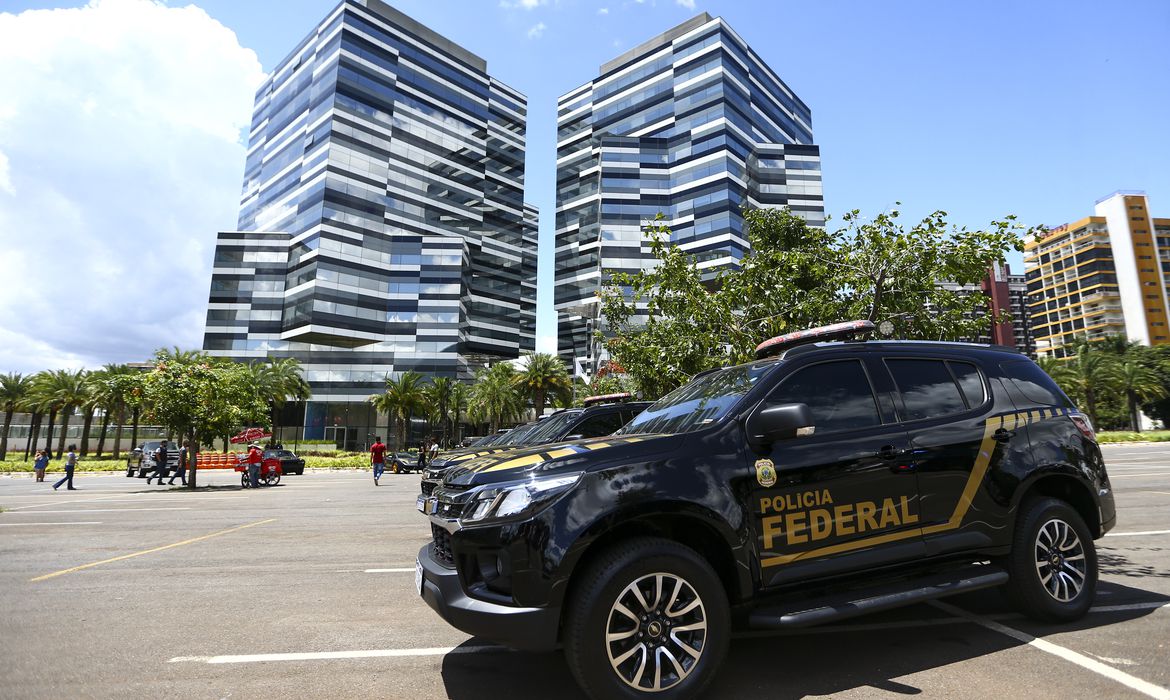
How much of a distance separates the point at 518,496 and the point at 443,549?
0.79m

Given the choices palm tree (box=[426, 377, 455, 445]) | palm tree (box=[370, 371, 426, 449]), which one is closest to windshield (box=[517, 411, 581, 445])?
palm tree (box=[370, 371, 426, 449])

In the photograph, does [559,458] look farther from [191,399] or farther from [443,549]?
[191,399]

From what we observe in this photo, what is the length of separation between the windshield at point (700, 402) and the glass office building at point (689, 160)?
6040 cm

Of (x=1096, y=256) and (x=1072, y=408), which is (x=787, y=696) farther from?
(x=1096, y=256)

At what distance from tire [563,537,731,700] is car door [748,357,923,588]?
459 mm

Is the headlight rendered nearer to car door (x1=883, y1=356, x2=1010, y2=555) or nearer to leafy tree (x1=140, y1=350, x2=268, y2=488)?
Answer: car door (x1=883, y1=356, x2=1010, y2=555)

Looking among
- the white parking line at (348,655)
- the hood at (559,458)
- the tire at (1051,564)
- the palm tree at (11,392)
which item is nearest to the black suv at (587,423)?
the white parking line at (348,655)

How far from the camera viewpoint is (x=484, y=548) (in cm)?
296

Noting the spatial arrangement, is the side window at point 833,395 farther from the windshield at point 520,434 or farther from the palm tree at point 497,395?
the palm tree at point 497,395

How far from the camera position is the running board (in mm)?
3115

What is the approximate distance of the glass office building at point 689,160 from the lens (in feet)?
244

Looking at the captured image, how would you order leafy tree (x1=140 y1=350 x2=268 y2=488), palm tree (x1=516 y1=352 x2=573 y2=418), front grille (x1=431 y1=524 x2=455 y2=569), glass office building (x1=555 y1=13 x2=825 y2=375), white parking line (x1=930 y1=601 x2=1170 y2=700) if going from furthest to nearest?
1. glass office building (x1=555 y1=13 x2=825 y2=375)
2. palm tree (x1=516 y1=352 x2=573 y2=418)
3. leafy tree (x1=140 y1=350 x2=268 y2=488)
4. front grille (x1=431 y1=524 x2=455 y2=569)
5. white parking line (x1=930 y1=601 x2=1170 y2=700)

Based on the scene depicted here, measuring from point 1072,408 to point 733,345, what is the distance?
15.7 feet

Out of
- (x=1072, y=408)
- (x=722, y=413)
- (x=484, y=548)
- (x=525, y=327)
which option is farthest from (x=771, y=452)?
(x=525, y=327)
